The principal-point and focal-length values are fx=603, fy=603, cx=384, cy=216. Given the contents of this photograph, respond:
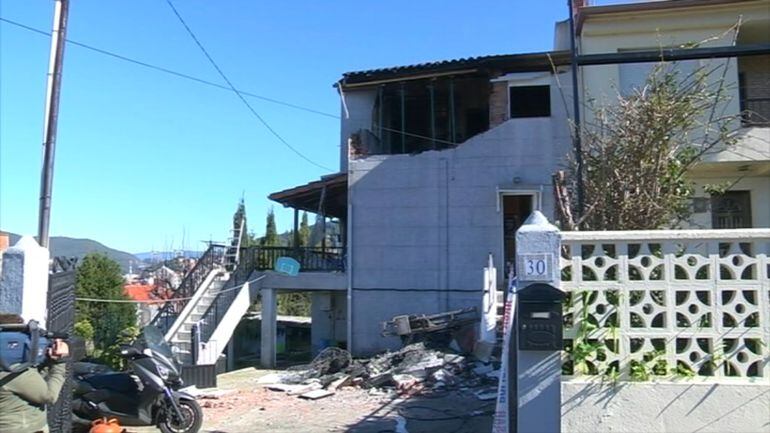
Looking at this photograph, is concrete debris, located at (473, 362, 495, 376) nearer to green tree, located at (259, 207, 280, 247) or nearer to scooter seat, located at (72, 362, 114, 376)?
scooter seat, located at (72, 362, 114, 376)

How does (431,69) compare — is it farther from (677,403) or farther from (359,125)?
(677,403)

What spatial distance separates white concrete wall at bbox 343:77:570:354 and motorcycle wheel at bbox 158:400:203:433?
755cm

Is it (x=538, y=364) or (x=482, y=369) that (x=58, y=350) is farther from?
(x=482, y=369)

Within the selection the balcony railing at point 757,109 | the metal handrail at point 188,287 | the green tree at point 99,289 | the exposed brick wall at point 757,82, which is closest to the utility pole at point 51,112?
the metal handrail at point 188,287

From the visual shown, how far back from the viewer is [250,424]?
28.2ft

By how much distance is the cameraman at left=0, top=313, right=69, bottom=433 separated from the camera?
3.75 metres

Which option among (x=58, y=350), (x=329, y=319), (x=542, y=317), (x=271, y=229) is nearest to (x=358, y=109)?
(x=329, y=319)

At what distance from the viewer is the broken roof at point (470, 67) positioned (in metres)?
14.3

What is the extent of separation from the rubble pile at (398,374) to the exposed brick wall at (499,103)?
577cm

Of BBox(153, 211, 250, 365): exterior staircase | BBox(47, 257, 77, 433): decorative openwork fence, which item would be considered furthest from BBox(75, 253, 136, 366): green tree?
BBox(47, 257, 77, 433): decorative openwork fence

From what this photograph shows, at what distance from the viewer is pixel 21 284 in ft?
15.9

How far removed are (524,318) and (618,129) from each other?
2.48 meters

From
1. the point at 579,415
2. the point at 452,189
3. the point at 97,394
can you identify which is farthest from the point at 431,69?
the point at 579,415

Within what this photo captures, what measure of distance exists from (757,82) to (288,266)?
39.9ft
